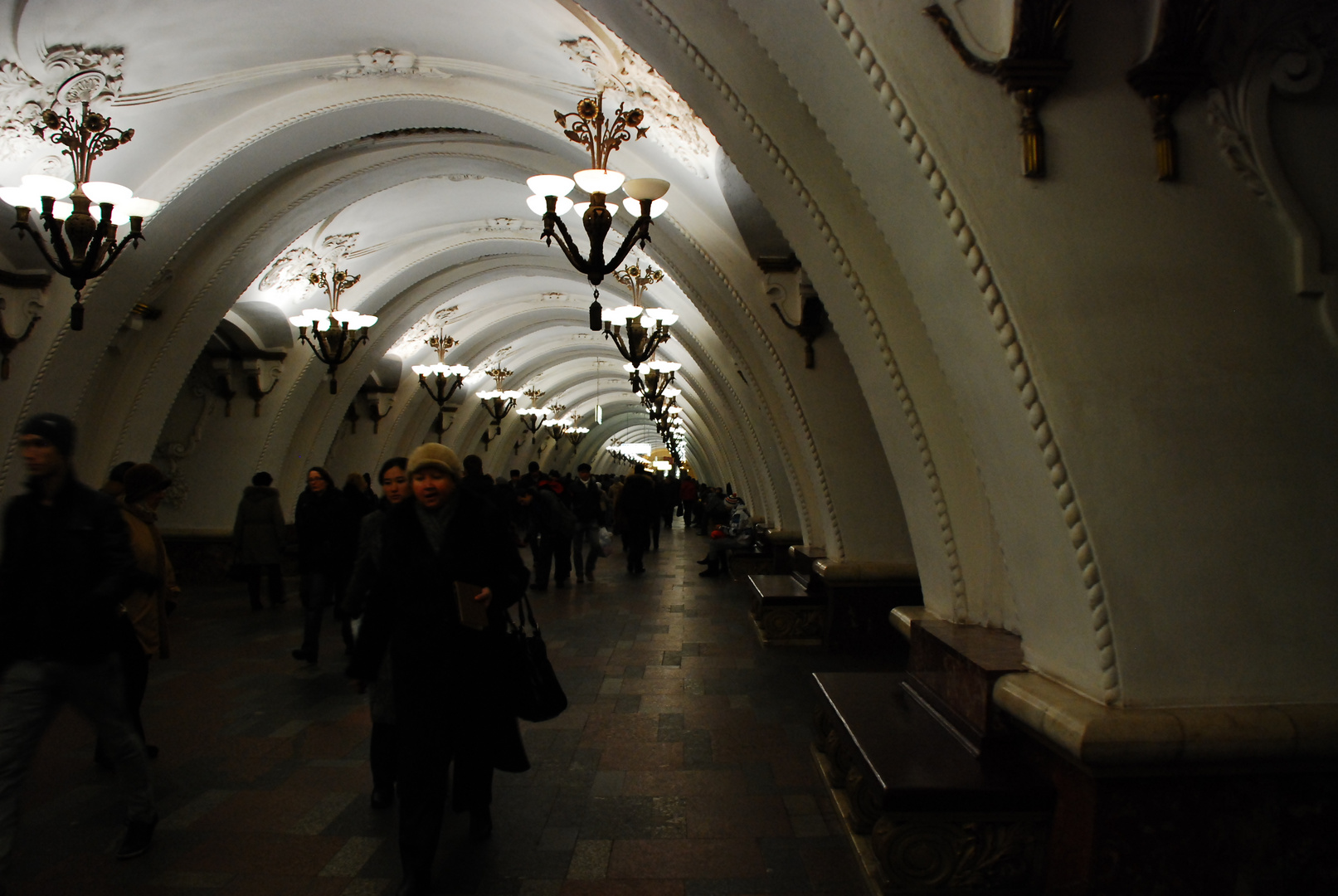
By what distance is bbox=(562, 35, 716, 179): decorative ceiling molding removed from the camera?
212 inches

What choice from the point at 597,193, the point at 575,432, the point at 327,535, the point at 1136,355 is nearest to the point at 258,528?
the point at 327,535

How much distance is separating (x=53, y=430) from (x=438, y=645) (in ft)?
4.15

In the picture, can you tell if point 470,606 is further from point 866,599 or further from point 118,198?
point 118,198

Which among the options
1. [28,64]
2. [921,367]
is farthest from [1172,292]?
[28,64]

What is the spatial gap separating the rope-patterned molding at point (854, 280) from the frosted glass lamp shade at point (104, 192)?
4317 mm

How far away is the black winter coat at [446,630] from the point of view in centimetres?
257

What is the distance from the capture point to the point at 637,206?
5.16 metres

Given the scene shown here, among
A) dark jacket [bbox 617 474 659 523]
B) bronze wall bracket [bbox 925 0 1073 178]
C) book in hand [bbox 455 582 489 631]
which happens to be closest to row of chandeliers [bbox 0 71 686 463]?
book in hand [bbox 455 582 489 631]

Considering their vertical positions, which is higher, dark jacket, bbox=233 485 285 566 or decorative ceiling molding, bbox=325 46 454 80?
decorative ceiling molding, bbox=325 46 454 80

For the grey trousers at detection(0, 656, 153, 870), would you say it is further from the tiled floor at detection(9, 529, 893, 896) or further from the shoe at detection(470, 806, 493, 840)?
the shoe at detection(470, 806, 493, 840)

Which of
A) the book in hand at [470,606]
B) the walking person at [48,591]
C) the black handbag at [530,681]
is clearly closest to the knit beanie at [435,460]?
→ the book in hand at [470,606]

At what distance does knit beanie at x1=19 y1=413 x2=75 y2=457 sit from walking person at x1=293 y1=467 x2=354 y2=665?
3410 mm

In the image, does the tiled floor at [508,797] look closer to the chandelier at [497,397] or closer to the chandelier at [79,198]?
the chandelier at [79,198]

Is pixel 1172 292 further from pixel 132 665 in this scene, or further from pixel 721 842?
pixel 132 665
